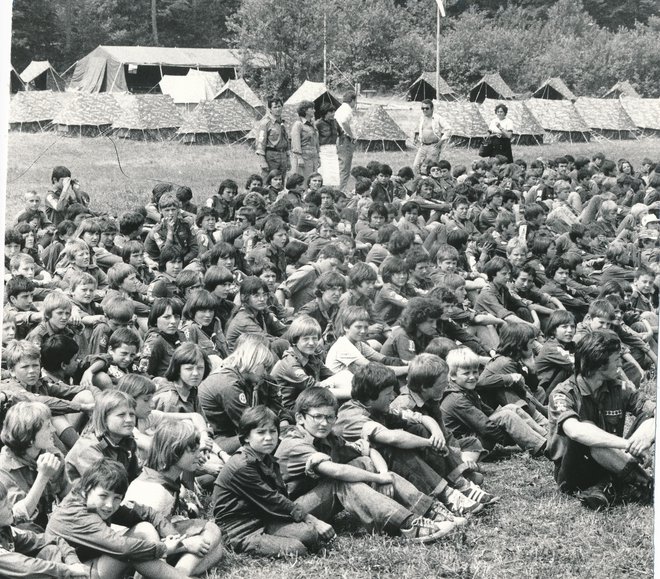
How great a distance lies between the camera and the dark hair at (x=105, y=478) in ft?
14.6

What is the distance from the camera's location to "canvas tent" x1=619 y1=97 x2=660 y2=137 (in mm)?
31438

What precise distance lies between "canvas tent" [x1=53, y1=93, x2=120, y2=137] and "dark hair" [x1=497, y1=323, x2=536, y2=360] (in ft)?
61.6

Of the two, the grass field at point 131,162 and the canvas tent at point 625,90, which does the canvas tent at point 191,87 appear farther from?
the canvas tent at point 625,90

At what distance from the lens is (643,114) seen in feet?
104

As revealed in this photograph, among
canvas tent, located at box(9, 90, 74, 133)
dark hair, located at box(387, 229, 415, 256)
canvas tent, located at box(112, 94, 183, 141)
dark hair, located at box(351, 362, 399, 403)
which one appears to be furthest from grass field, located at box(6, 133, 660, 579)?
canvas tent, located at box(9, 90, 74, 133)

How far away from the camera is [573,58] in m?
32.9

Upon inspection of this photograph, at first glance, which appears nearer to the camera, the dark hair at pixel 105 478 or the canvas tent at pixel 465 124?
the dark hair at pixel 105 478

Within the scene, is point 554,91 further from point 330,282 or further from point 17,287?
point 17,287

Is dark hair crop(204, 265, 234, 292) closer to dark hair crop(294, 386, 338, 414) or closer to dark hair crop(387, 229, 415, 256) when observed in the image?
dark hair crop(387, 229, 415, 256)

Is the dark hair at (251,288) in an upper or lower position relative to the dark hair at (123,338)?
lower

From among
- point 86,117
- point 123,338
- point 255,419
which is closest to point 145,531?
point 255,419

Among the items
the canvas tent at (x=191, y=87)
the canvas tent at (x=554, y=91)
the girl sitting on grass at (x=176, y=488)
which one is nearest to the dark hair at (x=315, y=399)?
the girl sitting on grass at (x=176, y=488)

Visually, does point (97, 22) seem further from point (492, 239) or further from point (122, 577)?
point (122, 577)

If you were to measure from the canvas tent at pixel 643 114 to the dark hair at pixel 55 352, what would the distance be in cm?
2827
